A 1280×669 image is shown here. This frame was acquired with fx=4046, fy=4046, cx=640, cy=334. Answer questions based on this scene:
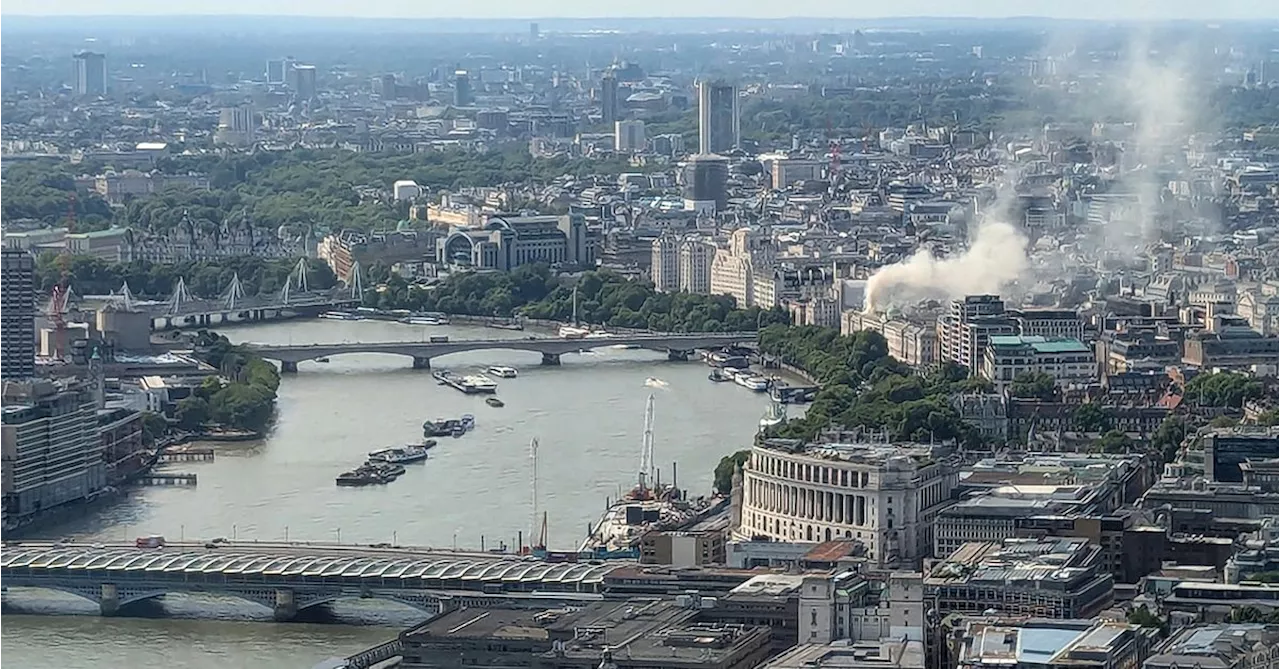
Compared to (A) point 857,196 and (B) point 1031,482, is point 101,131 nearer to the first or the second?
(A) point 857,196

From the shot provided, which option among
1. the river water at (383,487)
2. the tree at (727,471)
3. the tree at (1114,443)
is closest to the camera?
the river water at (383,487)

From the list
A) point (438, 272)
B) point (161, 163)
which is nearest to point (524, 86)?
point (161, 163)

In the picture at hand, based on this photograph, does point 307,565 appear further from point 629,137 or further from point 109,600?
point 629,137

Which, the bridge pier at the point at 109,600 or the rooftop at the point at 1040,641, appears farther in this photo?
the bridge pier at the point at 109,600

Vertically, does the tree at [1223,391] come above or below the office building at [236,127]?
below

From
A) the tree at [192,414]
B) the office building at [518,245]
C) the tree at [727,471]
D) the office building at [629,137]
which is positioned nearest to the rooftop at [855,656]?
the tree at [727,471]

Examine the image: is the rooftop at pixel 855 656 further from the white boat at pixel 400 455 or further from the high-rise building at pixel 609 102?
the high-rise building at pixel 609 102

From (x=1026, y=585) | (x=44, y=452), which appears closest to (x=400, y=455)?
(x=44, y=452)

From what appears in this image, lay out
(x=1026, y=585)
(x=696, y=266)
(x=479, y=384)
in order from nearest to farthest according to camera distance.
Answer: (x=1026, y=585), (x=479, y=384), (x=696, y=266)
